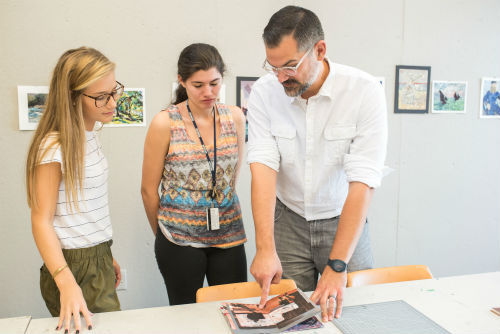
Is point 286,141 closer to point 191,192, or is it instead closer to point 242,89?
point 191,192

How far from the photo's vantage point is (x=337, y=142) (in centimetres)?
161

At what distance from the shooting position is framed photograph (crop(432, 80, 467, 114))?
10.2 feet

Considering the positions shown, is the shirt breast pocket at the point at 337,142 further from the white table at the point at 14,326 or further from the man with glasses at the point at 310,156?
the white table at the point at 14,326

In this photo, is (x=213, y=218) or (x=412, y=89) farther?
(x=412, y=89)

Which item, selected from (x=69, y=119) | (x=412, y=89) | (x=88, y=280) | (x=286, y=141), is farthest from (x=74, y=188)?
(x=412, y=89)

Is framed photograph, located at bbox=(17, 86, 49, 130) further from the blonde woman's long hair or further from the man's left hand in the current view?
the man's left hand

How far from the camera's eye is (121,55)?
8.15ft

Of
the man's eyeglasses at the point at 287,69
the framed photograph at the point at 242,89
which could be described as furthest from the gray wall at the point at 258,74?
→ the man's eyeglasses at the point at 287,69

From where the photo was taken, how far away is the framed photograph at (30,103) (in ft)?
7.73

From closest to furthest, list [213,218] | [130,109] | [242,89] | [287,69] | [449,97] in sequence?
[287,69], [213,218], [130,109], [242,89], [449,97]

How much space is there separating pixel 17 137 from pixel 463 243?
128 inches

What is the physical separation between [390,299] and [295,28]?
99cm

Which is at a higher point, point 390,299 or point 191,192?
point 191,192

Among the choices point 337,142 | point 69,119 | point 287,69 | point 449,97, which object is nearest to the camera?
point 69,119
